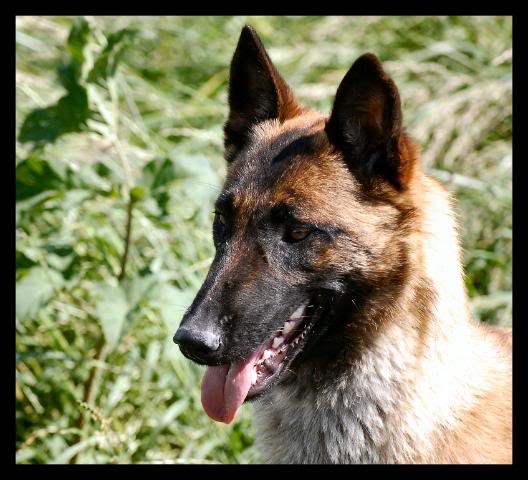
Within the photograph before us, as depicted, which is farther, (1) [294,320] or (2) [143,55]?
(2) [143,55]

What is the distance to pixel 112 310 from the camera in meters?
3.87

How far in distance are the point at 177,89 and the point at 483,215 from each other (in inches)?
123

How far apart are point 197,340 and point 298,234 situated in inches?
22.8

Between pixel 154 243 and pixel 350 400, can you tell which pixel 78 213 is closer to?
pixel 154 243

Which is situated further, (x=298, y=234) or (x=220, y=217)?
(x=220, y=217)

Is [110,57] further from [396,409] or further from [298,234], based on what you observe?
[396,409]

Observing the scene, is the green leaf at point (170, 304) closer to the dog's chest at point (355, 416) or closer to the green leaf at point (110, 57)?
the dog's chest at point (355, 416)

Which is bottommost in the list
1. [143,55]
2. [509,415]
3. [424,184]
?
[509,415]

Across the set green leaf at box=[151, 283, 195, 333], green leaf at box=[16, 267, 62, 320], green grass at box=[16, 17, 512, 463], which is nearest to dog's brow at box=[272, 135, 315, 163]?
green grass at box=[16, 17, 512, 463]

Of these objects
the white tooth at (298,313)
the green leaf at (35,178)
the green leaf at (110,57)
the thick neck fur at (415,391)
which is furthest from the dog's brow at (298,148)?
the green leaf at (35,178)

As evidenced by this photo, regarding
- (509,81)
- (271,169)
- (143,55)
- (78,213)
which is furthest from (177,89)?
(271,169)

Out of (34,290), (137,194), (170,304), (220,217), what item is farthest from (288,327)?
(34,290)

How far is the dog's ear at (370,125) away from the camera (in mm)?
3107

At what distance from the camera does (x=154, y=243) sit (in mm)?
5258
